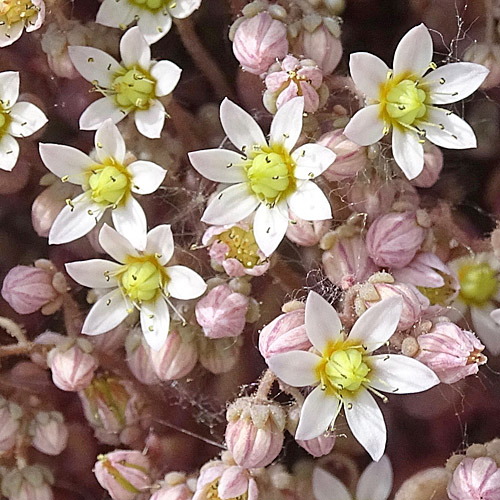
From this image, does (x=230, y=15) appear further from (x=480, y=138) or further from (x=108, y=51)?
(x=480, y=138)

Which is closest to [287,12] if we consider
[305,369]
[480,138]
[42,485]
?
[480,138]

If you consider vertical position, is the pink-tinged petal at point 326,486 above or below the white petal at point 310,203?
below

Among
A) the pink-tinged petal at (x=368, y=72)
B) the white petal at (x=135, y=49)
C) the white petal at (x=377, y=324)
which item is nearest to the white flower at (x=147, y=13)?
the white petal at (x=135, y=49)

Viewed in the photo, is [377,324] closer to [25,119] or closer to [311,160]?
[311,160]

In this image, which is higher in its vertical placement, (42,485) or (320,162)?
(320,162)

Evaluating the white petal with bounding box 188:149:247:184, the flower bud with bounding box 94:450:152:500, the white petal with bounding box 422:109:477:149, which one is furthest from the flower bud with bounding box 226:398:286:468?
the white petal with bounding box 422:109:477:149

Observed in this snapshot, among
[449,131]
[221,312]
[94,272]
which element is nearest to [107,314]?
[94,272]

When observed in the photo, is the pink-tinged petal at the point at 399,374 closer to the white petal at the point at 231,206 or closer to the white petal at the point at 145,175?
the white petal at the point at 231,206
